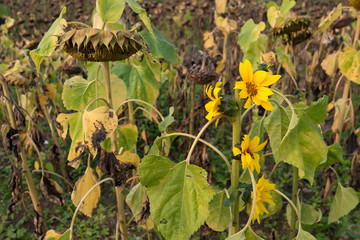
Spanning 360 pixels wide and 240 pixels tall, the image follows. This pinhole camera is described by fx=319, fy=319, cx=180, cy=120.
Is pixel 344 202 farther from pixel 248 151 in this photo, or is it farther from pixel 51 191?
pixel 51 191

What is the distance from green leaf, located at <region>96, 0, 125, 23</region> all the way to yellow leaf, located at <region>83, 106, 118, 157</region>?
23cm

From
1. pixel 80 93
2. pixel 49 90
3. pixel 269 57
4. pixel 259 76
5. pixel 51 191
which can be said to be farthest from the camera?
pixel 49 90

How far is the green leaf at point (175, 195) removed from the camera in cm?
73

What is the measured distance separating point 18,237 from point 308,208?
1.53 m

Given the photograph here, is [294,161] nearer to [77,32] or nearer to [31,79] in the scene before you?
[77,32]

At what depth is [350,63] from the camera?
140cm

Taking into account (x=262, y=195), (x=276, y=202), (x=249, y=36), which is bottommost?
(x=276, y=202)

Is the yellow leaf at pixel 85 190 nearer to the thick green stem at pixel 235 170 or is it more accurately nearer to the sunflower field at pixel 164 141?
the sunflower field at pixel 164 141

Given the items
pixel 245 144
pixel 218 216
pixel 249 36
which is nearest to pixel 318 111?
pixel 245 144

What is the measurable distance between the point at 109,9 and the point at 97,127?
290 millimetres

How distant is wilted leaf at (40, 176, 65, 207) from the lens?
4.20ft

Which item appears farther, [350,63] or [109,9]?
[350,63]

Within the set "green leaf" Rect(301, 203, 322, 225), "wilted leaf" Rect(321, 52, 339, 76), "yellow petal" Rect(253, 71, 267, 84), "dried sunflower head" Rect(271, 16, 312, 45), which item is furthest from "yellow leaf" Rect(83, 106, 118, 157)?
"wilted leaf" Rect(321, 52, 339, 76)

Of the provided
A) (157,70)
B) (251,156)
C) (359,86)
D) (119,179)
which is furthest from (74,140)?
(359,86)
